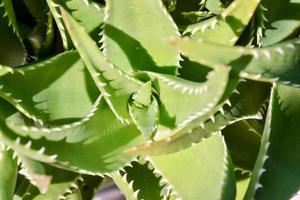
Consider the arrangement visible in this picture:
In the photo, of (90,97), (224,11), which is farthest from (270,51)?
(90,97)

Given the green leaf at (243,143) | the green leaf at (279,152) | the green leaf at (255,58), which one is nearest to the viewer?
the green leaf at (255,58)

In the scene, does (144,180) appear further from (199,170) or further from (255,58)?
(255,58)

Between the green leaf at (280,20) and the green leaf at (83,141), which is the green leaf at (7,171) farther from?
the green leaf at (280,20)

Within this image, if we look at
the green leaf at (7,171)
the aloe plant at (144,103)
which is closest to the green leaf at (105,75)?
Result: the aloe plant at (144,103)

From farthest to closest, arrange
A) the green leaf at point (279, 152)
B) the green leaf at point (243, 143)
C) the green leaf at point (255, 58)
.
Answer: the green leaf at point (243, 143)
the green leaf at point (279, 152)
the green leaf at point (255, 58)

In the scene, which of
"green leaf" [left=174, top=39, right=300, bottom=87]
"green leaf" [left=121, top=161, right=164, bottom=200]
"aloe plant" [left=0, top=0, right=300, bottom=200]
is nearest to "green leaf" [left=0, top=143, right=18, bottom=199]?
"aloe plant" [left=0, top=0, right=300, bottom=200]

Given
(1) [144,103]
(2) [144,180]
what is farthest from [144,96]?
(2) [144,180]

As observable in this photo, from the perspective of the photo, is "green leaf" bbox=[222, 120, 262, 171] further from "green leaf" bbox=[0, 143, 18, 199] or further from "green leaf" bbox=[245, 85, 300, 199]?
"green leaf" bbox=[0, 143, 18, 199]
